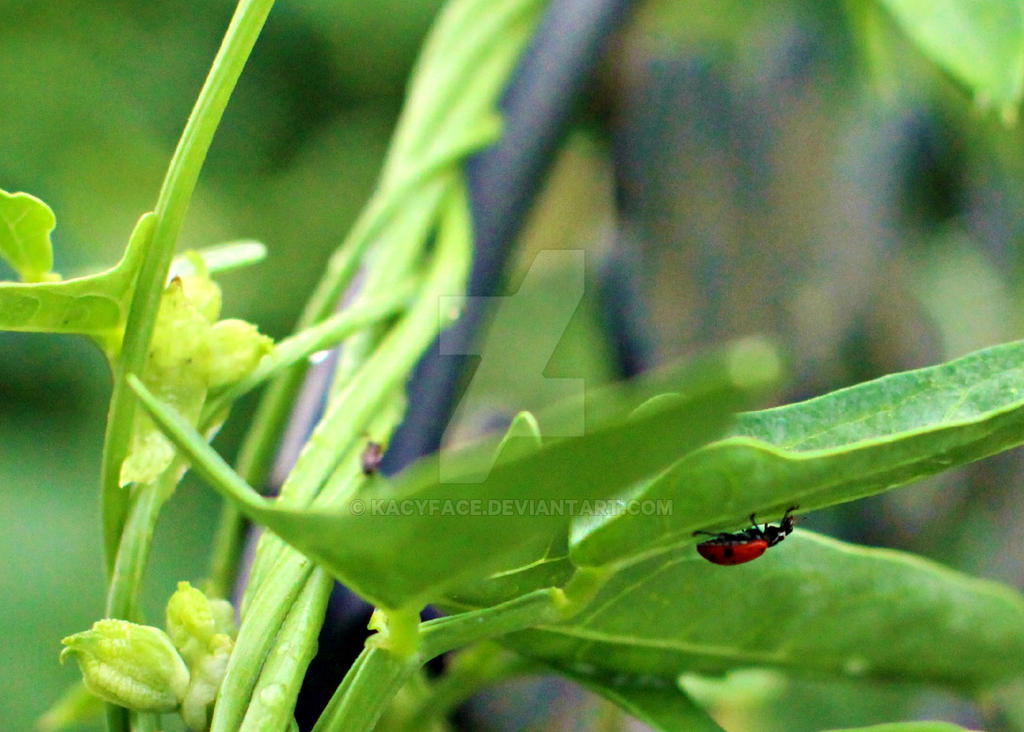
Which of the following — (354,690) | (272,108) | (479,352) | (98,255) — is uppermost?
(272,108)

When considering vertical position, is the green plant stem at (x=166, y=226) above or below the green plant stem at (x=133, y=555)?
above

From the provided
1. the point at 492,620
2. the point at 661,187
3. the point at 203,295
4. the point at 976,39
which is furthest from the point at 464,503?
the point at 661,187

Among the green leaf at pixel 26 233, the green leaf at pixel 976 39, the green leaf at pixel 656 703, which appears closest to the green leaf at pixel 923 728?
the green leaf at pixel 656 703

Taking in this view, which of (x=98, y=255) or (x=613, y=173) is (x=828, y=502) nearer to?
(x=613, y=173)

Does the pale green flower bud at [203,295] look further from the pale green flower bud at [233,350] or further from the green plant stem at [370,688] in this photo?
the green plant stem at [370,688]

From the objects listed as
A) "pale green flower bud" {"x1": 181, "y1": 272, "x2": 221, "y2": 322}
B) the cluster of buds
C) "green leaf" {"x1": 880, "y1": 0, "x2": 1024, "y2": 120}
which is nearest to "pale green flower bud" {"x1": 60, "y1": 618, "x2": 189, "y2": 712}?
the cluster of buds

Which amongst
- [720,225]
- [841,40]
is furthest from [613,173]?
[841,40]

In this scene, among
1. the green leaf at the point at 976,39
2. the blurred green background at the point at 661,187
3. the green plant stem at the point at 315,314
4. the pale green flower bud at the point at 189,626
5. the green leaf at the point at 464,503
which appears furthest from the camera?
the blurred green background at the point at 661,187
